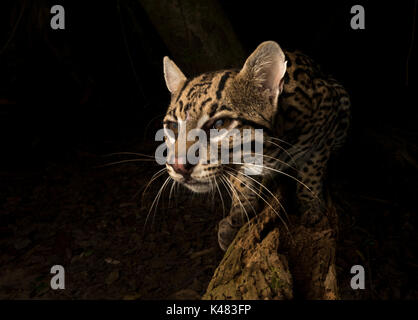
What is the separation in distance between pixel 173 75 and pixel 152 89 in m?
3.87

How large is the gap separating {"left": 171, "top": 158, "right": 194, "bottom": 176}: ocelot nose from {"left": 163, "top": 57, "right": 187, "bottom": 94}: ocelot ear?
0.70m

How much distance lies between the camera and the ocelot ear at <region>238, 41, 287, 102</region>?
91.3 inches

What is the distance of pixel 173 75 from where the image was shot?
107 inches

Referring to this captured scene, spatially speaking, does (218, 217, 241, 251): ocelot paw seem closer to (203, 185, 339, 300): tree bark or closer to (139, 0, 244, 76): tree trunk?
(203, 185, 339, 300): tree bark

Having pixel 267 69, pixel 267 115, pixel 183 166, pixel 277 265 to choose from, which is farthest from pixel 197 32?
pixel 277 265

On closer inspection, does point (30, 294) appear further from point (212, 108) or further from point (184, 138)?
point (212, 108)

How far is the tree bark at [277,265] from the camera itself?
1.99 meters

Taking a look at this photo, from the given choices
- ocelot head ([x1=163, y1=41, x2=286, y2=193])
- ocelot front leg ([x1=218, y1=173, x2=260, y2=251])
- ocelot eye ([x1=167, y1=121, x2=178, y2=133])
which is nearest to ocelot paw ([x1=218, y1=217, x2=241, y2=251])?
ocelot front leg ([x1=218, y1=173, x2=260, y2=251])

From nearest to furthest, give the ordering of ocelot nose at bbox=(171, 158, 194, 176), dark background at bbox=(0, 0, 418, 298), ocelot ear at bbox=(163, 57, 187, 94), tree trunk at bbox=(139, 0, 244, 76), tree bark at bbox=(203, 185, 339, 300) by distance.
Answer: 1. tree bark at bbox=(203, 185, 339, 300)
2. ocelot nose at bbox=(171, 158, 194, 176)
3. ocelot ear at bbox=(163, 57, 187, 94)
4. tree trunk at bbox=(139, 0, 244, 76)
5. dark background at bbox=(0, 0, 418, 298)

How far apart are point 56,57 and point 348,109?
4216 mm

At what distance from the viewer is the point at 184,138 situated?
7.50ft

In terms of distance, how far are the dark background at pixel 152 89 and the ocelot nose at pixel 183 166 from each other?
7.64ft

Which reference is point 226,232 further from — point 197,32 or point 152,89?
point 152,89

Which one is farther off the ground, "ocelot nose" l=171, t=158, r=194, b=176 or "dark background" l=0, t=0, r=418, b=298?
"dark background" l=0, t=0, r=418, b=298
